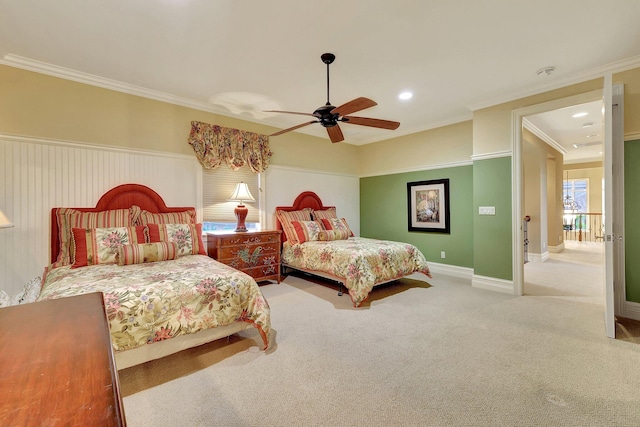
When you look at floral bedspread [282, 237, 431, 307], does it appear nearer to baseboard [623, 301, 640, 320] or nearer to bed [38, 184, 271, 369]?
bed [38, 184, 271, 369]

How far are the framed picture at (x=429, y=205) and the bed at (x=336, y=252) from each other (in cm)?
114

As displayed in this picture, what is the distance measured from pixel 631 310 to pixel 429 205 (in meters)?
2.81

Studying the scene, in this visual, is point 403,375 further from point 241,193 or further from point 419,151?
point 419,151

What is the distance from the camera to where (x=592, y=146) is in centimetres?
712

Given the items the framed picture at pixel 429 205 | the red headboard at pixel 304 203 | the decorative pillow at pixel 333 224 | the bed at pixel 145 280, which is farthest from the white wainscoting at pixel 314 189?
the bed at pixel 145 280

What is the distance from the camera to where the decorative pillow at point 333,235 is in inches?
181

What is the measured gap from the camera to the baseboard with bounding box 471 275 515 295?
386 cm

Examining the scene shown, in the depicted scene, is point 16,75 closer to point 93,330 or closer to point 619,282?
point 93,330

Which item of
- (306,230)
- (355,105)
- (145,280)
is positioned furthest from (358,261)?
(145,280)

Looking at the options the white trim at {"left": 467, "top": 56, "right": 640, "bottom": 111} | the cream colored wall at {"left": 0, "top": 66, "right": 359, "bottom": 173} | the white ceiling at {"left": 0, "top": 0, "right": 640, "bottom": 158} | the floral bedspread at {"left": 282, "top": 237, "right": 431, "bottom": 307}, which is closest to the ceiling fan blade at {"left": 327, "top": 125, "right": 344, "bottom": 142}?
the white ceiling at {"left": 0, "top": 0, "right": 640, "bottom": 158}

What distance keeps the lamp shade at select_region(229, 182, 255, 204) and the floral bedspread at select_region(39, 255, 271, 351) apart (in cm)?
174

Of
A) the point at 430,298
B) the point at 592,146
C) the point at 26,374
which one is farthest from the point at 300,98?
the point at 592,146

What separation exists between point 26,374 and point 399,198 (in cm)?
554

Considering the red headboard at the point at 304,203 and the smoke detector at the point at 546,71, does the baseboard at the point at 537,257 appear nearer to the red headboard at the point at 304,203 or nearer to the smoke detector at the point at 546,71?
the smoke detector at the point at 546,71
